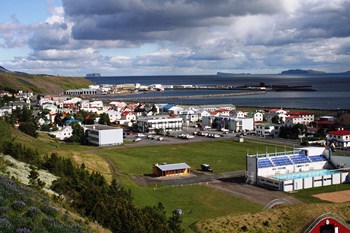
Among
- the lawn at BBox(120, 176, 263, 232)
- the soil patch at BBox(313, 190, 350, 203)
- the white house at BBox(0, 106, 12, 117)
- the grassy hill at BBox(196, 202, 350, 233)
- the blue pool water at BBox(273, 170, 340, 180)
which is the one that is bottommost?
the soil patch at BBox(313, 190, 350, 203)

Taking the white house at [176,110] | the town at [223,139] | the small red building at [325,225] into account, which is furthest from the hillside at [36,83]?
the small red building at [325,225]

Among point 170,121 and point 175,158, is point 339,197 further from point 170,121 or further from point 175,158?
point 170,121

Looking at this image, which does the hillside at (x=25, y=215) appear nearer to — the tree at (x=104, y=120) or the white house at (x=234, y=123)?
the white house at (x=234, y=123)

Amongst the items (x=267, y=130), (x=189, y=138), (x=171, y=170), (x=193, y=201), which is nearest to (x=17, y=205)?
(x=193, y=201)

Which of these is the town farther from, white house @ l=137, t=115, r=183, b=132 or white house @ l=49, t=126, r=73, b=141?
white house @ l=137, t=115, r=183, b=132

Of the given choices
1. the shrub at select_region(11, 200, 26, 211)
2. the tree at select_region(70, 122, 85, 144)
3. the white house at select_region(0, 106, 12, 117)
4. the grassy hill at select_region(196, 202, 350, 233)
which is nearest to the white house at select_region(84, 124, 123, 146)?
the tree at select_region(70, 122, 85, 144)

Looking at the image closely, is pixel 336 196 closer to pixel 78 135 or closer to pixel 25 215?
pixel 25 215
